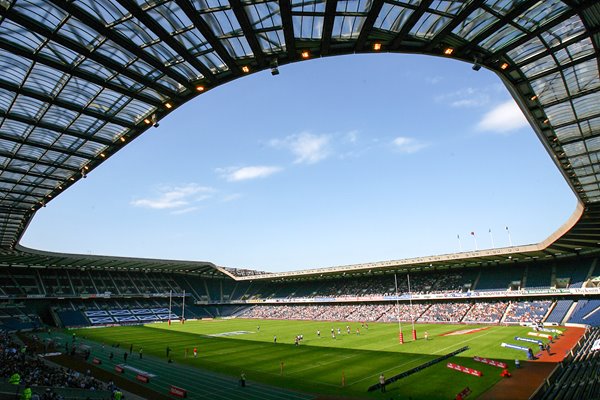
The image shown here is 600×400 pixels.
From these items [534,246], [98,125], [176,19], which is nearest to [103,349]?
[98,125]

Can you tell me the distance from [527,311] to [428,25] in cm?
6271

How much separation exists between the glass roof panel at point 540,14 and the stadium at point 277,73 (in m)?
0.07

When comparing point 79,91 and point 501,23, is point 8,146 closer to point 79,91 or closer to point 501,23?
point 79,91

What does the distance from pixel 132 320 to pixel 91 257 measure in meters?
17.0

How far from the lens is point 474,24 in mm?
14555

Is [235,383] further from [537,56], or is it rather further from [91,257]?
[91,257]

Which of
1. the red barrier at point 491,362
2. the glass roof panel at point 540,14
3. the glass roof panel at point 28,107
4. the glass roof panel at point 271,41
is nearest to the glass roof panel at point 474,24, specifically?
the glass roof panel at point 540,14

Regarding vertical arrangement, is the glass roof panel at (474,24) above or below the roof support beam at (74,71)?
below

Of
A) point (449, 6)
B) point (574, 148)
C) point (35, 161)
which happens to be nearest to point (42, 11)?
point (449, 6)

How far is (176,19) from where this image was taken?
13891 millimetres

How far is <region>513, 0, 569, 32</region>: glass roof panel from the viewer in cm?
1340

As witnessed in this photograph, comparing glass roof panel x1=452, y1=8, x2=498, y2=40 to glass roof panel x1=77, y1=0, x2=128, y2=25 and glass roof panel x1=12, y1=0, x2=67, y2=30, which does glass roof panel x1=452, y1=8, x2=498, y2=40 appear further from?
glass roof panel x1=12, y1=0, x2=67, y2=30

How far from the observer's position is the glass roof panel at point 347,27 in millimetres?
13945

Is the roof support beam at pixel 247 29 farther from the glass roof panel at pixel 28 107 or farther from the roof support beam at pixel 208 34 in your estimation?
the glass roof panel at pixel 28 107
